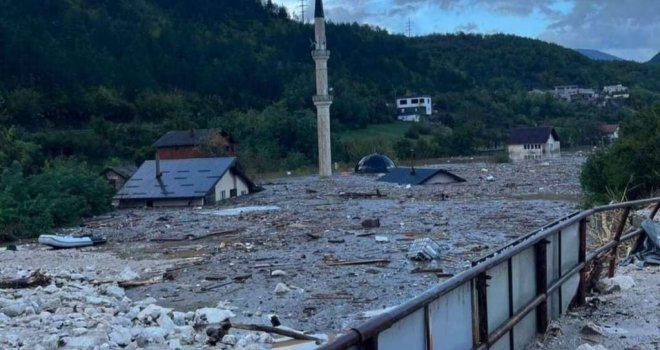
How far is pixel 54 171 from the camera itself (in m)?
31.4

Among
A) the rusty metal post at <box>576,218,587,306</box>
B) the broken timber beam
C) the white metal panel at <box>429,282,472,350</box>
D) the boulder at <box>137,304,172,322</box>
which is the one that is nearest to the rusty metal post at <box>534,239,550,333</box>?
the rusty metal post at <box>576,218,587,306</box>

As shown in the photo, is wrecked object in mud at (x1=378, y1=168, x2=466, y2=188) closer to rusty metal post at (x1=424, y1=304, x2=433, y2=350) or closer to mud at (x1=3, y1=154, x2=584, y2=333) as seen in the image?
mud at (x1=3, y1=154, x2=584, y2=333)

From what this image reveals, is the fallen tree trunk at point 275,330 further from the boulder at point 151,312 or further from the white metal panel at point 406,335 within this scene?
the white metal panel at point 406,335

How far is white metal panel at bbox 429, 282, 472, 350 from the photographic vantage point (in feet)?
12.6

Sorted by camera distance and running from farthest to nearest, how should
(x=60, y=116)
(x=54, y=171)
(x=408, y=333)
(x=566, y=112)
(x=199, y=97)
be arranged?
(x=566, y=112)
(x=199, y=97)
(x=60, y=116)
(x=54, y=171)
(x=408, y=333)

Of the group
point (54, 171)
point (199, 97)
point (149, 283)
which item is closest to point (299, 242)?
point (149, 283)

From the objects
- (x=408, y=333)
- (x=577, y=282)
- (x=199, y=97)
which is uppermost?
(x=199, y=97)

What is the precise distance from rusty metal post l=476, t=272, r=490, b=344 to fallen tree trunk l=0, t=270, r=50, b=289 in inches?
469

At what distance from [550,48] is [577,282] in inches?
5303

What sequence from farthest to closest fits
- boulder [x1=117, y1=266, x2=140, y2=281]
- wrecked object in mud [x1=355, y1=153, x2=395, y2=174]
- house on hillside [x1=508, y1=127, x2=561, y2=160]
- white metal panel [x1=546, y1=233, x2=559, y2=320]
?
house on hillside [x1=508, y1=127, x2=561, y2=160] < wrecked object in mud [x1=355, y1=153, x2=395, y2=174] < boulder [x1=117, y1=266, x2=140, y2=281] < white metal panel [x1=546, y1=233, x2=559, y2=320]

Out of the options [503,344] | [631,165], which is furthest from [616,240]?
[631,165]

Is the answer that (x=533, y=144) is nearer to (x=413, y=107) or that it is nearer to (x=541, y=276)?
(x=413, y=107)

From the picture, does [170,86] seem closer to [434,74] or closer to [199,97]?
[199,97]

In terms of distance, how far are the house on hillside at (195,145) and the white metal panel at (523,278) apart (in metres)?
44.8
